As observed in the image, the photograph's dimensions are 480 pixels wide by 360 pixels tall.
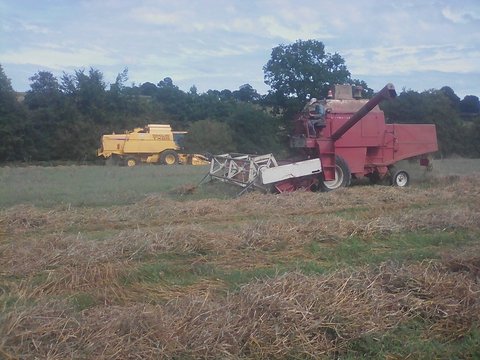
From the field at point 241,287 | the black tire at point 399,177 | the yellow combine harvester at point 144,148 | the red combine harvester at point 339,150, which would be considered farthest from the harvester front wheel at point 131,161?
the field at point 241,287

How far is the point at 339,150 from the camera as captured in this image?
1870cm

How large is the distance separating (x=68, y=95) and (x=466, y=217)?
4639cm

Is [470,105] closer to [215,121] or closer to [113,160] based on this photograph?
[215,121]

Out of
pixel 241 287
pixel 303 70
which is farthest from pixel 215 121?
pixel 241 287

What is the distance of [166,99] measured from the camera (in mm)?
66812

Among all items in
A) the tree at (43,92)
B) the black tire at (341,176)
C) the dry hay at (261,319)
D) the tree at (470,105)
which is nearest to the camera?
the dry hay at (261,319)

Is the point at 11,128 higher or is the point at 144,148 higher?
the point at 11,128

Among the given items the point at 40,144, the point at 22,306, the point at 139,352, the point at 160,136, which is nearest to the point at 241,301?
the point at 139,352

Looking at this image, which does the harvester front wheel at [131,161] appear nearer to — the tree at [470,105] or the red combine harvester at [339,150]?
the red combine harvester at [339,150]

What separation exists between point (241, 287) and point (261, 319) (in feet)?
3.39

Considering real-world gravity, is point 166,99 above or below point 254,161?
above

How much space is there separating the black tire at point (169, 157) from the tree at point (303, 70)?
38.9 ft

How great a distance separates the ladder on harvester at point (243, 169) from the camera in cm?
1667

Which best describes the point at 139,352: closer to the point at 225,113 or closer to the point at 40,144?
the point at 40,144
